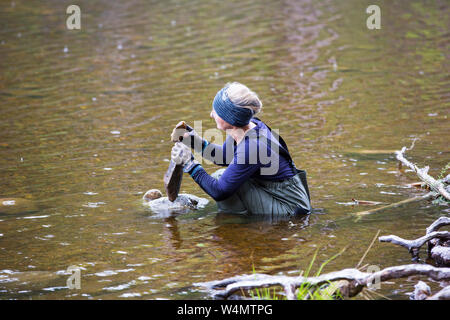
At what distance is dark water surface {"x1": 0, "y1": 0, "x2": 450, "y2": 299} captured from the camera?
5.16 metres

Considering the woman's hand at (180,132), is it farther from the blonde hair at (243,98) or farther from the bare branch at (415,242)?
the bare branch at (415,242)

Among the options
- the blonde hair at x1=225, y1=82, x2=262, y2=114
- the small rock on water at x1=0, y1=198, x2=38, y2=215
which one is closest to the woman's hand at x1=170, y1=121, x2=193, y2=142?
the blonde hair at x1=225, y1=82, x2=262, y2=114

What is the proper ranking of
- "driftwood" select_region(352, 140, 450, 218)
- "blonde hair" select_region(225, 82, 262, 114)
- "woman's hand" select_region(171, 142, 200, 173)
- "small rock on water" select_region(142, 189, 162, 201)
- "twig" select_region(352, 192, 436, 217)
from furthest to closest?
1. "small rock on water" select_region(142, 189, 162, 201)
2. "twig" select_region(352, 192, 436, 217)
3. "driftwood" select_region(352, 140, 450, 218)
4. "woman's hand" select_region(171, 142, 200, 173)
5. "blonde hair" select_region(225, 82, 262, 114)

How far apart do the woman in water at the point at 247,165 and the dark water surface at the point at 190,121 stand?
0.66 ft

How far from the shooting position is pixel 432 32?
1519cm

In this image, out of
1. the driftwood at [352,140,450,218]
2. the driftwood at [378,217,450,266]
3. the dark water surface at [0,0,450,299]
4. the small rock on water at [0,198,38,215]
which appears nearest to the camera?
the driftwood at [378,217,450,266]

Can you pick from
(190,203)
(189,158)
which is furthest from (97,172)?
(189,158)

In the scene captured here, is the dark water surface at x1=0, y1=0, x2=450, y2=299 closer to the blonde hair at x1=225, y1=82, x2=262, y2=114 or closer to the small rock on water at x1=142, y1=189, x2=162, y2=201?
the small rock on water at x1=142, y1=189, x2=162, y2=201

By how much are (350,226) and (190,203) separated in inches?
64.6

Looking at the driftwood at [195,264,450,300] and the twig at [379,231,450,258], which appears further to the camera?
the twig at [379,231,450,258]

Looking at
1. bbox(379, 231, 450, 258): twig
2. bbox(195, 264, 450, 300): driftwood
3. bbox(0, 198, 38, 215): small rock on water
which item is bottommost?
bbox(195, 264, 450, 300): driftwood

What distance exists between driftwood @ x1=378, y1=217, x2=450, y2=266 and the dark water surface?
172mm

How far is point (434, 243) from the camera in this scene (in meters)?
4.89

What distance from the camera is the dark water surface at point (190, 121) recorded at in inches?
203
